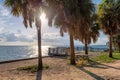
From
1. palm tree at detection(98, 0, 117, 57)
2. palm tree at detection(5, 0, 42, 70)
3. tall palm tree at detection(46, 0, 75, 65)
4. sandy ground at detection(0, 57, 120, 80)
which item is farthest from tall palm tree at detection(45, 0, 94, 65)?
palm tree at detection(98, 0, 117, 57)

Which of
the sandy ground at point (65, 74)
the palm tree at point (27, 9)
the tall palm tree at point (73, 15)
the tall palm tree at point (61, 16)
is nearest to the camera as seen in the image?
the sandy ground at point (65, 74)

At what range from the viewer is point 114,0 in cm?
3127

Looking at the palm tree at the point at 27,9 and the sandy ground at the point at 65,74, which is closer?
the sandy ground at the point at 65,74

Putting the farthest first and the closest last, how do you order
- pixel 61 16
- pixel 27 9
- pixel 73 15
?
1. pixel 61 16
2. pixel 73 15
3. pixel 27 9

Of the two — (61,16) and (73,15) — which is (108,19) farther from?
(73,15)

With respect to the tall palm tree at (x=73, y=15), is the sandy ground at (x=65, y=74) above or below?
below

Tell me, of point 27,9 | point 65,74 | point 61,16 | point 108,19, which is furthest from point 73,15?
point 108,19

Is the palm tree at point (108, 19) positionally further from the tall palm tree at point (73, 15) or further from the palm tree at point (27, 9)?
the palm tree at point (27, 9)

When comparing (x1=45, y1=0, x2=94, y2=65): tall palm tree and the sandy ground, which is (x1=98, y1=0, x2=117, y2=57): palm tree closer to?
(x1=45, y1=0, x2=94, y2=65): tall palm tree

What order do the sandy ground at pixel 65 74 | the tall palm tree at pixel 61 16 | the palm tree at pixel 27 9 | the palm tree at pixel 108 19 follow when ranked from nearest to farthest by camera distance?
the sandy ground at pixel 65 74
the palm tree at pixel 27 9
the tall palm tree at pixel 61 16
the palm tree at pixel 108 19

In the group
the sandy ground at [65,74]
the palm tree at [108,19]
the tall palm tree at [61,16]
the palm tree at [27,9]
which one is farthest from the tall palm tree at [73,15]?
the palm tree at [108,19]

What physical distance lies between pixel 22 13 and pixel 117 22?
1711 centimetres

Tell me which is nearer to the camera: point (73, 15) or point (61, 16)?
point (73, 15)

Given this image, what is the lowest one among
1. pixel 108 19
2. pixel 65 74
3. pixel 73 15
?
pixel 65 74
